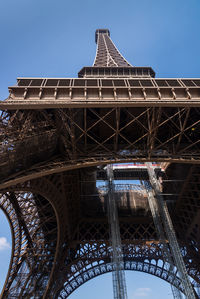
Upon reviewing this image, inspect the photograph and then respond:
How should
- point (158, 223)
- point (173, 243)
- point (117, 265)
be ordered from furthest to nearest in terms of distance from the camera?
point (158, 223) → point (173, 243) → point (117, 265)

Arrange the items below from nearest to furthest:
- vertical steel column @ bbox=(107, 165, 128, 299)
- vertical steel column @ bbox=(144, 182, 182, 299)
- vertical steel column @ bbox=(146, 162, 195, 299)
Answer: vertical steel column @ bbox=(107, 165, 128, 299)
vertical steel column @ bbox=(146, 162, 195, 299)
vertical steel column @ bbox=(144, 182, 182, 299)

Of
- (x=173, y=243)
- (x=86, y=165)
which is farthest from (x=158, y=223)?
(x=86, y=165)

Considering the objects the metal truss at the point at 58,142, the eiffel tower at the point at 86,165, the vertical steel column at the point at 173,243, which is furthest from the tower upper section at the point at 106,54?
the metal truss at the point at 58,142

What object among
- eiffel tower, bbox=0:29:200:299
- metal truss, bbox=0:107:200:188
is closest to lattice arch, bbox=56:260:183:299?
eiffel tower, bbox=0:29:200:299

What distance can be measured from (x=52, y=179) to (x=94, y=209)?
36.2ft

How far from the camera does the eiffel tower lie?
12.8 m

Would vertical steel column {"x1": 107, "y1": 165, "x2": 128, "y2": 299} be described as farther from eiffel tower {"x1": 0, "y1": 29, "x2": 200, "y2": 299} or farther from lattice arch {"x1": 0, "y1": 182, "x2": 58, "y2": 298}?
lattice arch {"x1": 0, "y1": 182, "x2": 58, "y2": 298}

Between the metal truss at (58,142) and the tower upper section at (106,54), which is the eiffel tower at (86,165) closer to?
the metal truss at (58,142)

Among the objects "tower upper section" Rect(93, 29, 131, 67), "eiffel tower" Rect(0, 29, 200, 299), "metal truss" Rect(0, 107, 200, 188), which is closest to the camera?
"metal truss" Rect(0, 107, 200, 188)

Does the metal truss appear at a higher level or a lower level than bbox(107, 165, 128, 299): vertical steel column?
higher

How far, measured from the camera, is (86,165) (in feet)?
41.9

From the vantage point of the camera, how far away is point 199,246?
76.1ft

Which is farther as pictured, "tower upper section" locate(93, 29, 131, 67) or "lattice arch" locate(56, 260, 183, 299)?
"tower upper section" locate(93, 29, 131, 67)

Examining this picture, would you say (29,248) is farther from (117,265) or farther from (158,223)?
(158,223)
